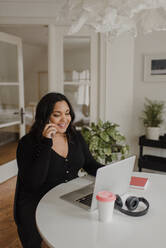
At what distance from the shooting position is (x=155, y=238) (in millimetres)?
1050

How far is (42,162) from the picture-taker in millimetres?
1505

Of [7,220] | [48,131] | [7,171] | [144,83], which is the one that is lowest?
[7,220]

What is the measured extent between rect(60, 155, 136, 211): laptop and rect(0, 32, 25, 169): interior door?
240cm

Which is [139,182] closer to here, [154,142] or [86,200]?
[86,200]

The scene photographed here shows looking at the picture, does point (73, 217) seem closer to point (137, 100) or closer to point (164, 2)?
point (164, 2)

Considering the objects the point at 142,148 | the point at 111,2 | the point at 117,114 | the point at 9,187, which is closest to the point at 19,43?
the point at 117,114

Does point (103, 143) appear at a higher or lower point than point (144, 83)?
lower

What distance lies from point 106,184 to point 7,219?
179 centimetres

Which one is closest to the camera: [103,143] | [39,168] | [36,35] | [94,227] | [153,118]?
[94,227]

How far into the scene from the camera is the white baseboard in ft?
11.7

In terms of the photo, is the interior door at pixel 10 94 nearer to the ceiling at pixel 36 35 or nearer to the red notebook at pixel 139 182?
the ceiling at pixel 36 35

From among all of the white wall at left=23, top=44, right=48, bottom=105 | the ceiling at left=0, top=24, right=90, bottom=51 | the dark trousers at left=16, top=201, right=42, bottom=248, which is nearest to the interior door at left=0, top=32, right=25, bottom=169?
the ceiling at left=0, top=24, right=90, bottom=51

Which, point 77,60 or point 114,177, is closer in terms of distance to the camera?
point 114,177

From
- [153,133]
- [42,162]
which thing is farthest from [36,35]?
[42,162]
